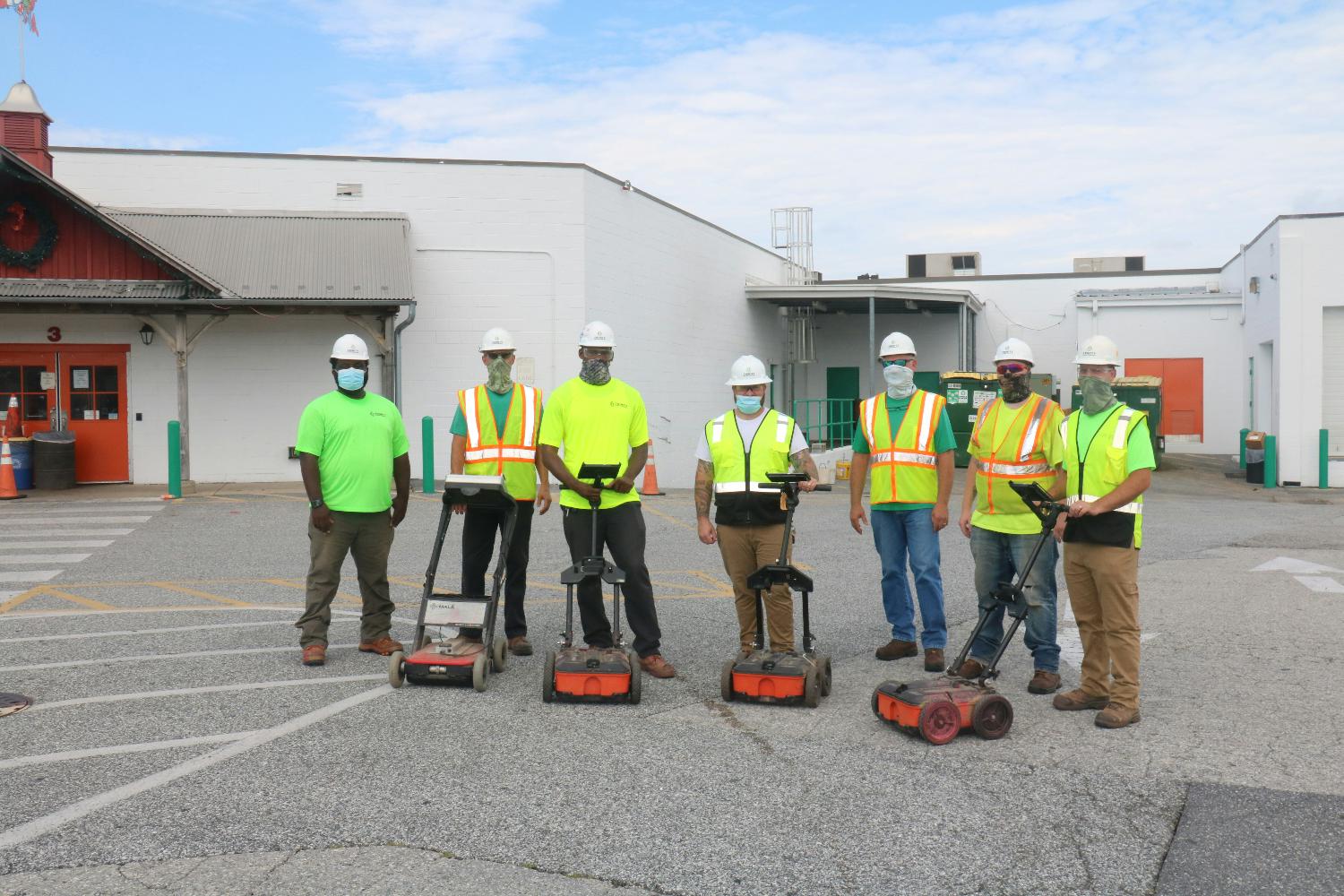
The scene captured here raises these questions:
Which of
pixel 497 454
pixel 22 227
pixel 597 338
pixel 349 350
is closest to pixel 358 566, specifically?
pixel 497 454

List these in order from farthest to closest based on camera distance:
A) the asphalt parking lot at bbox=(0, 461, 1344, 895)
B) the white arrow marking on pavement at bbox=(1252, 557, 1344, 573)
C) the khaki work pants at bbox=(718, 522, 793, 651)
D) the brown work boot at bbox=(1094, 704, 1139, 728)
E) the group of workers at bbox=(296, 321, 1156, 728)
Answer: the white arrow marking on pavement at bbox=(1252, 557, 1344, 573)
the khaki work pants at bbox=(718, 522, 793, 651)
the group of workers at bbox=(296, 321, 1156, 728)
the brown work boot at bbox=(1094, 704, 1139, 728)
the asphalt parking lot at bbox=(0, 461, 1344, 895)

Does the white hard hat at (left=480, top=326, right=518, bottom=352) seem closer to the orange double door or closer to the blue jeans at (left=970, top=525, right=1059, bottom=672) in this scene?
the blue jeans at (left=970, top=525, right=1059, bottom=672)

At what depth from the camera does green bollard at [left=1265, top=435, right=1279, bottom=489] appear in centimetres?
2214

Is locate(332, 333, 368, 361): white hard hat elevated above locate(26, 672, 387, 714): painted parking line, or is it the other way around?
locate(332, 333, 368, 361): white hard hat

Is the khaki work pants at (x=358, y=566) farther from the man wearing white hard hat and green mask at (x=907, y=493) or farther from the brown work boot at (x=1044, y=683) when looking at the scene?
the brown work boot at (x=1044, y=683)

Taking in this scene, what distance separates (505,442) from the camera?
294 inches

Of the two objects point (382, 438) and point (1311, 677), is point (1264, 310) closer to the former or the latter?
point (1311, 677)

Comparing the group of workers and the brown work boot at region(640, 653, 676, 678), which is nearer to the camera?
the group of workers

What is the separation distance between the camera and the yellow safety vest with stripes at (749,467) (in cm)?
681

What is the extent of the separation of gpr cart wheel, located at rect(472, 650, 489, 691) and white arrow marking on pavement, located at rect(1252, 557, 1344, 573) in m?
8.22

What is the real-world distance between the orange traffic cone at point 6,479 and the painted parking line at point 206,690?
1222cm

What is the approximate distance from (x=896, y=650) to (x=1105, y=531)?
1838 millimetres

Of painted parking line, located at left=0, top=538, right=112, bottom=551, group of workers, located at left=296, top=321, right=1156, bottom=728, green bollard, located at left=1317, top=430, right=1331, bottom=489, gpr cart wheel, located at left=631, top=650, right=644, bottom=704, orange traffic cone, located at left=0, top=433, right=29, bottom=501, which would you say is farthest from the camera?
green bollard, located at left=1317, top=430, right=1331, bottom=489

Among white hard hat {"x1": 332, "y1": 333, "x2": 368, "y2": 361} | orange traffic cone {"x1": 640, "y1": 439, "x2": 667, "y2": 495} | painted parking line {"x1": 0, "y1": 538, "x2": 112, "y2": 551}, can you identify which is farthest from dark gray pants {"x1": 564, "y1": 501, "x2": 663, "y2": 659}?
orange traffic cone {"x1": 640, "y1": 439, "x2": 667, "y2": 495}
